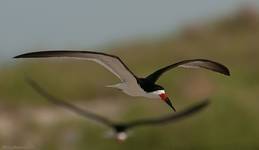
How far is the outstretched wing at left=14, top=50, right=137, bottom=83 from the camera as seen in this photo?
7.70ft

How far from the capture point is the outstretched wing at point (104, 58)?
7.70 ft

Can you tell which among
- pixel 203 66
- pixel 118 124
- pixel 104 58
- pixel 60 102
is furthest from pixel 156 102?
pixel 104 58

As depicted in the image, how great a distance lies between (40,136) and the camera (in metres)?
9.05

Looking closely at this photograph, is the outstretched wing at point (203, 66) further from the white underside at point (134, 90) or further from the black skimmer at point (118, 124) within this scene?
the black skimmer at point (118, 124)

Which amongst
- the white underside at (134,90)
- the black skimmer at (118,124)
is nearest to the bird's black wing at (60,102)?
the black skimmer at (118,124)

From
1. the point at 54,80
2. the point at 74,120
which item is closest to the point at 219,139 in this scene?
the point at 74,120

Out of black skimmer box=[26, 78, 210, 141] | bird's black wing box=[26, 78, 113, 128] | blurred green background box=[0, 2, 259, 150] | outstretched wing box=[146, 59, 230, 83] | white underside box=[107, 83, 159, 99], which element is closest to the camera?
white underside box=[107, 83, 159, 99]

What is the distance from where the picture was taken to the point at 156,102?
29.6ft

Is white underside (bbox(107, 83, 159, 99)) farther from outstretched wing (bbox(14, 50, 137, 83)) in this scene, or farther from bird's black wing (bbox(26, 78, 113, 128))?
bird's black wing (bbox(26, 78, 113, 128))

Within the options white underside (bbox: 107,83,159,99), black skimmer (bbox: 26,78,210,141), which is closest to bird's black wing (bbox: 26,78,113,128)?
black skimmer (bbox: 26,78,210,141)

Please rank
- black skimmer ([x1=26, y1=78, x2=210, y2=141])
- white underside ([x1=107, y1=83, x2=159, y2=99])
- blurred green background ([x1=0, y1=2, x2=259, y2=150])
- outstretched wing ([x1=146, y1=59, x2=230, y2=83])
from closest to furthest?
1. white underside ([x1=107, y1=83, x2=159, y2=99])
2. outstretched wing ([x1=146, y1=59, x2=230, y2=83])
3. black skimmer ([x1=26, y1=78, x2=210, y2=141])
4. blurred green background ([x1=0, y1=2, x2=259, y2=150])

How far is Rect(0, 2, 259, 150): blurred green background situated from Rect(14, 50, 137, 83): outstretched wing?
19.0 ft

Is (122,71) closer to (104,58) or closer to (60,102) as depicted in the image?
(104,58)

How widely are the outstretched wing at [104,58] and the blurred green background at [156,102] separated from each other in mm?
5781
